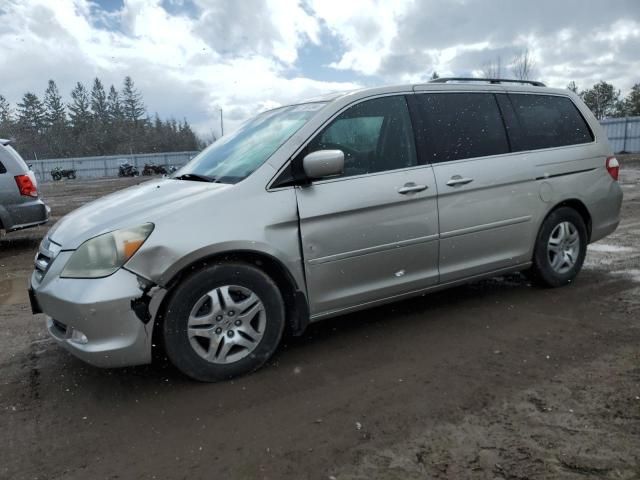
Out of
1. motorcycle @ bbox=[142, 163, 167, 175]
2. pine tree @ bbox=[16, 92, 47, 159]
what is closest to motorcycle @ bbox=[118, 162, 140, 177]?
motorcycle @ bbox=[142, 163, 167, 175]

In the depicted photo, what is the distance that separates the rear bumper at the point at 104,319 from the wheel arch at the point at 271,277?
0.14 metres

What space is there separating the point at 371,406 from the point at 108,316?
1502mm

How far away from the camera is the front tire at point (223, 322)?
2943 mm

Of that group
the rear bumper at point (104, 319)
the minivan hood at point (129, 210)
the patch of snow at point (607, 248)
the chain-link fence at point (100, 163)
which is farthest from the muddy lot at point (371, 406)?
the chain-link fence at point (100, 163)

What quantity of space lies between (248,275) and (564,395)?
73.9 inches

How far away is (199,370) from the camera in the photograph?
9.98 feet

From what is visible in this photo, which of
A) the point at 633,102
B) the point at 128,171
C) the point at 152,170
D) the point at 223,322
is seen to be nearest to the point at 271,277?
the point at 223,322

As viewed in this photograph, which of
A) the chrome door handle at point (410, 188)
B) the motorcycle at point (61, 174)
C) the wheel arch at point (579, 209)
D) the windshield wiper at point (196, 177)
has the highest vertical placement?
the motorcycle at point (61, 174)

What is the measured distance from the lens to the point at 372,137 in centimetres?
367

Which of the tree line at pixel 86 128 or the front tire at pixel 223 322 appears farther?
the tree line at pixel 86 128

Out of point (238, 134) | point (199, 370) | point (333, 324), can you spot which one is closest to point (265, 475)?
point (199, 370)

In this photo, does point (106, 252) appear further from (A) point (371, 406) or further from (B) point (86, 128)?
(B) point (86, 128)

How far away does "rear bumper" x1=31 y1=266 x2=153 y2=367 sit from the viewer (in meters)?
2.80

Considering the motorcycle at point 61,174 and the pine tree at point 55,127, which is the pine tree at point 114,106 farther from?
the motorcycle at point 61,174
